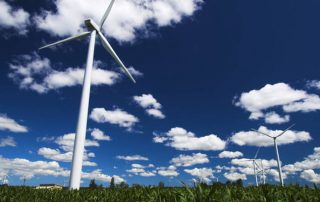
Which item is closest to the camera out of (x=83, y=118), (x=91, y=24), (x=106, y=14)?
(x=83, y=118)

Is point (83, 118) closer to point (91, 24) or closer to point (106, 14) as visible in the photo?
point (91, 24)

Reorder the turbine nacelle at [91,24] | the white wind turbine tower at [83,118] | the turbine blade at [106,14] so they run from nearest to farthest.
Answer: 1. the white wind turbine tower at [83,118]
2. the turbine nacelle at [91,24]
3. the turbine blade at [106,14]

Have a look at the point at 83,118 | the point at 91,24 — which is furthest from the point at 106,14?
the point at 83,118

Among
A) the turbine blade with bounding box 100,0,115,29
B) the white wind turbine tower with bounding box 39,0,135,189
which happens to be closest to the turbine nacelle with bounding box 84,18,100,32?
the white wind turbine tower with bounding box 39,0,135,189

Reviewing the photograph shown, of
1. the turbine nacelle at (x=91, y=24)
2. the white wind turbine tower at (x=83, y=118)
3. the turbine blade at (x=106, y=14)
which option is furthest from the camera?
the turbine blade at (x=106, y=14)

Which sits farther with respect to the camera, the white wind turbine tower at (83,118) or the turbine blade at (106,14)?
the turbine blade at (106,14)

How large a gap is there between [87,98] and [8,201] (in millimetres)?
24405

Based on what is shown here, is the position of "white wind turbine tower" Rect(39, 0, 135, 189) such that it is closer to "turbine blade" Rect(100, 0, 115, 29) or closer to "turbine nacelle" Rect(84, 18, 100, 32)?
"turbine nacelle" Rect(84, 18, 100, 32)

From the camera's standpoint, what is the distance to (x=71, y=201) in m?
9.90

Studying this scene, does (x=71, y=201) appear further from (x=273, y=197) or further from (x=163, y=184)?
(x=273, y=197)

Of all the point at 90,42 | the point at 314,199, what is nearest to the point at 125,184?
the point at 314,199

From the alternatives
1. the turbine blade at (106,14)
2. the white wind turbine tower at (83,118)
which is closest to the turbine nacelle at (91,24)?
the white wind turbine tower at (83,118)

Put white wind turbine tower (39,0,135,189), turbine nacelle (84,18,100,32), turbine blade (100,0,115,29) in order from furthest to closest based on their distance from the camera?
turbine blade (100,0,115,29)
turbine nacelle (84,18,100,32)
white wind turbine tower (39,0,135,189)

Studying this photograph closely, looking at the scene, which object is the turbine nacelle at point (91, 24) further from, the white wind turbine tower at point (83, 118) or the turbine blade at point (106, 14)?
the turbine blade at point (106, 14)
